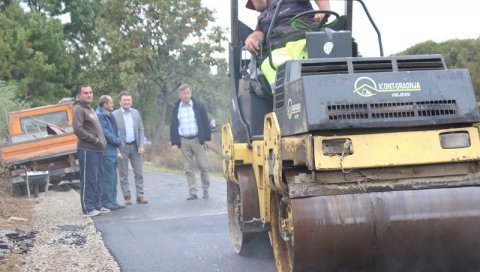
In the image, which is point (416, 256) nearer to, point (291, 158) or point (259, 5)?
point (291, 158)

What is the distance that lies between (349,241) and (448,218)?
612 millimetres

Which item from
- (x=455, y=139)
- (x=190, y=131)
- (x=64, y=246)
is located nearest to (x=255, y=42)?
(x=455, y=139)

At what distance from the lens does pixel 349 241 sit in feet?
12.7

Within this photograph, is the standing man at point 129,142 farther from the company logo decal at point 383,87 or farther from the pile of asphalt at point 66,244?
the company logo decal at point 383,87

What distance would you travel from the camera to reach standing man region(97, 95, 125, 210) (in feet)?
32.2

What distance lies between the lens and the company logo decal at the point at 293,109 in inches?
168

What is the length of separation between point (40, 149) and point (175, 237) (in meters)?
7.82

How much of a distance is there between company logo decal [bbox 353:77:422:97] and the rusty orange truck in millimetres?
9321

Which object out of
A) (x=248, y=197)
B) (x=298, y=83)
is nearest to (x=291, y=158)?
(x=298, y=83)

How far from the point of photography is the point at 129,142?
10352mm

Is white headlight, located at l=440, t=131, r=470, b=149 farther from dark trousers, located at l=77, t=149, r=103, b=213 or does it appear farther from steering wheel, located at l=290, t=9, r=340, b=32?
dark trousers, located at l=77, t=149, r=103, b=213

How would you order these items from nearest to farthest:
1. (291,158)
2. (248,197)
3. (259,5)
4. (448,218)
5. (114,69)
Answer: (448,218) < (291,158) < (248,197) < (259,5) < (114,69)

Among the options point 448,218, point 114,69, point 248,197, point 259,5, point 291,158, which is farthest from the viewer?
point 114,69

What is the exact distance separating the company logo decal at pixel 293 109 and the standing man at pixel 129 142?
613cm
